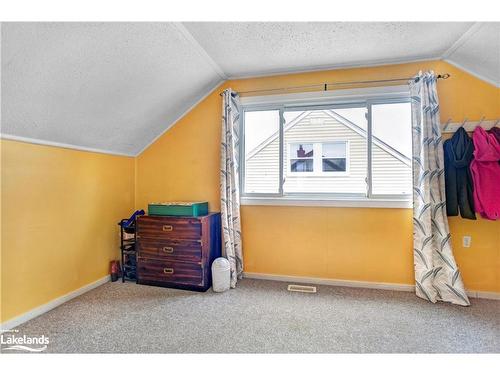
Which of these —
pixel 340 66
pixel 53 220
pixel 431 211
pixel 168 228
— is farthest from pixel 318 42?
pixel 53 220

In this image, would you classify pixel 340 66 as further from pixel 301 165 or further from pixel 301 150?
pixel 301 165

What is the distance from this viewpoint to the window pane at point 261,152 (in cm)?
282

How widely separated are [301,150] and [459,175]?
1465mm

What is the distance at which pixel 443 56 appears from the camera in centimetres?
230

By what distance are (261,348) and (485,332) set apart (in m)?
1.63

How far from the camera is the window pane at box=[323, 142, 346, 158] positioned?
264cm

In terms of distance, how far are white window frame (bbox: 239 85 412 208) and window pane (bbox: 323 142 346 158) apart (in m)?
0.07

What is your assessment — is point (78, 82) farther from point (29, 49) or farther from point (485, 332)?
point (485, 332)

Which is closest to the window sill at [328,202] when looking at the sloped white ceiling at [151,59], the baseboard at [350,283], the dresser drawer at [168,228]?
the dresser drawer at [168,228]

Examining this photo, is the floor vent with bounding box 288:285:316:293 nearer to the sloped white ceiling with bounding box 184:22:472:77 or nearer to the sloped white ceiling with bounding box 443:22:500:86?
the sloped white ceiling with bounding box 184:22:472:77

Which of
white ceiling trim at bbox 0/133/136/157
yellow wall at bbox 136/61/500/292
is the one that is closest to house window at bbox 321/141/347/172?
yellow wall at bbox 136/61/500/292

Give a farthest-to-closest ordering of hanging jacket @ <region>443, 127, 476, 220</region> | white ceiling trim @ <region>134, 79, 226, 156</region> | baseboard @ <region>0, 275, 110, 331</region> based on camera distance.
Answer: white ceiling trim @ <region>134, 79, 226, 156</region> < hanging jacket @ <region>443, 127, 476, 220</region> < baseboard @ <region>0, 275, 110, 331</region>
